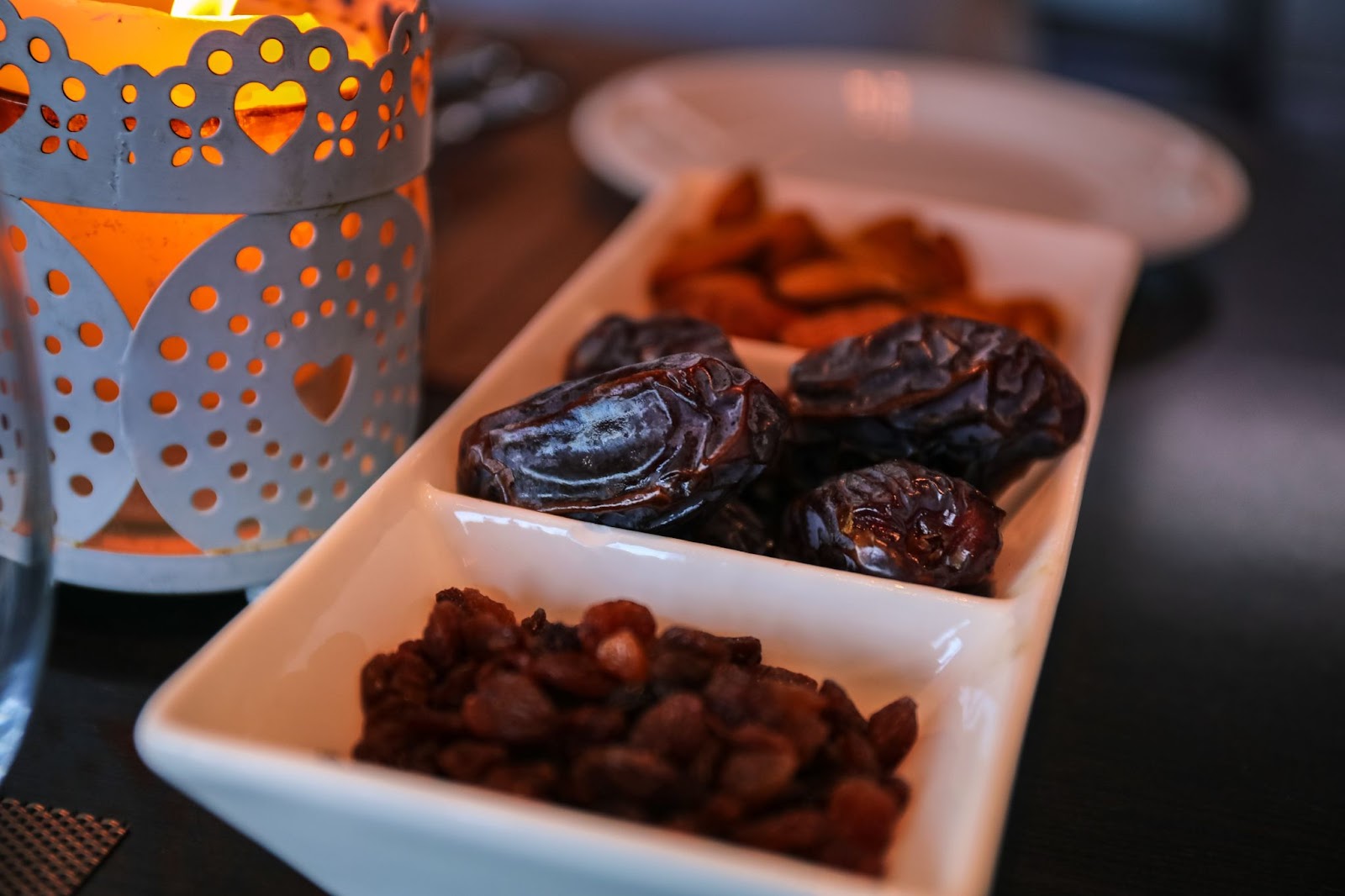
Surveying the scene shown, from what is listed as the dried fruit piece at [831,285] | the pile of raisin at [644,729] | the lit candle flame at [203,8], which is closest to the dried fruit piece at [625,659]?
the pile of raisin at [644,729]

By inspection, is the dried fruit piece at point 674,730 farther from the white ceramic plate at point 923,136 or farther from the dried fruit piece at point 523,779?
the white ceramic plate at point 923,136

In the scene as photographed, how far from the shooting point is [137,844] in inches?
19.1

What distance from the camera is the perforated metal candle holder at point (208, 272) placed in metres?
0.52

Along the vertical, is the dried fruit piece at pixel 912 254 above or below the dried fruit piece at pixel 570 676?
below

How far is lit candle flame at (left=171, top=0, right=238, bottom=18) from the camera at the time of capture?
1.86ft

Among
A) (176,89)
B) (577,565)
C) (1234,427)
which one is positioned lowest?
(1234,427)

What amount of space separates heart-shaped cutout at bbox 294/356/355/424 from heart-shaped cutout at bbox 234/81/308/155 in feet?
0.37

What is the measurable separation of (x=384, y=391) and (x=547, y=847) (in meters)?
0.34

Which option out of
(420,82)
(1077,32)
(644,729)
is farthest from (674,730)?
(1077,32)

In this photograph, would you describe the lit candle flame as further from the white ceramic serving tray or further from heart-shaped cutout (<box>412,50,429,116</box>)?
the white ceramic serving tray

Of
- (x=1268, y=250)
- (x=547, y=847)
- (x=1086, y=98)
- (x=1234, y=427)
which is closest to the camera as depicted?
(x=547, y=847)

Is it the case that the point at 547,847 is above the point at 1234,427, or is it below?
above

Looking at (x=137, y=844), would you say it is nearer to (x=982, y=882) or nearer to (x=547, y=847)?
(x=547, y=847)

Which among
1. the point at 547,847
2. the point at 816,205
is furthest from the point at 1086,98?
the point at 547,847
